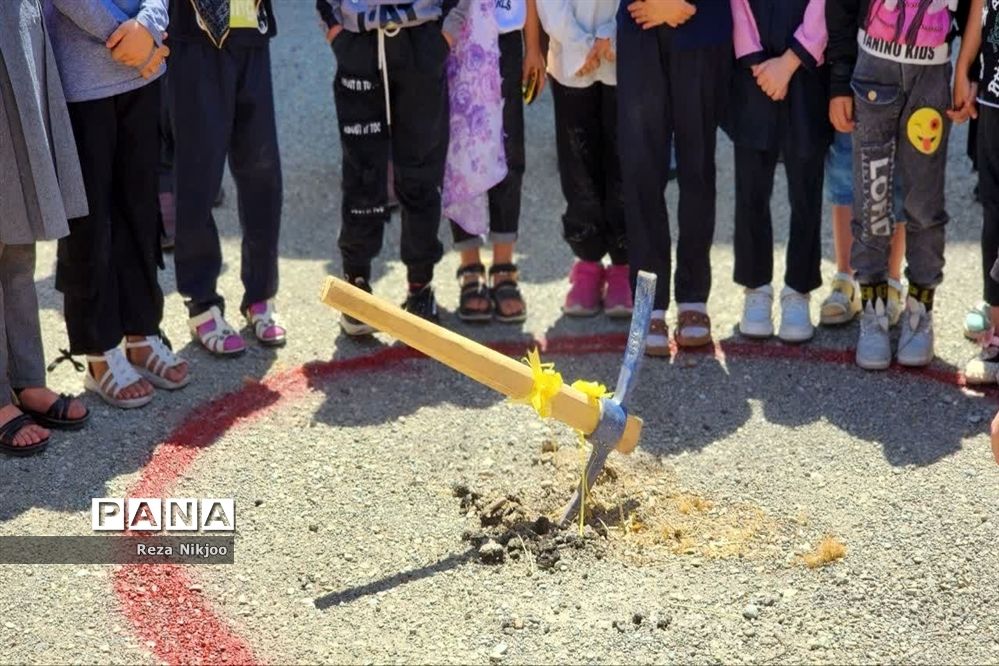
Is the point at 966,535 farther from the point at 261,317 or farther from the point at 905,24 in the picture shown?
the point at 261,317

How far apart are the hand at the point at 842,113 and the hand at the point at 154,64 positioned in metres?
2.48

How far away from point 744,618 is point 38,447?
2.49 metres

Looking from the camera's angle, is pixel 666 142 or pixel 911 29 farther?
pixel 666 142

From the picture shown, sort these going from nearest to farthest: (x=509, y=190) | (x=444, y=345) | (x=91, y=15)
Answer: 1. (x=444, y=345)
2. (x=91, y=15)
3. (x=509, y=190)

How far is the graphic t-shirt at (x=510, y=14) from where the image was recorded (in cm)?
583

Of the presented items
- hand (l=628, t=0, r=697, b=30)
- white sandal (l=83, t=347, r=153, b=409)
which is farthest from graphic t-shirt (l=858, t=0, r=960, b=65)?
white sandal (l=83, t=347, r=153, b=409)

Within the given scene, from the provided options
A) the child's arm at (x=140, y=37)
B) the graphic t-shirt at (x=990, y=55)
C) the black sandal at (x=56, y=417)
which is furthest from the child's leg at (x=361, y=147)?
the graphic t-shirt at (x=990, y=55)

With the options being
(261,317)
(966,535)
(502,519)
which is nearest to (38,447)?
(261,317)

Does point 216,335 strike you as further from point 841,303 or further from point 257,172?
point 841,303

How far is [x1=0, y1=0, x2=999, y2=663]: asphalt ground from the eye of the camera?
3973 mm

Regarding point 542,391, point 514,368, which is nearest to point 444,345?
point 514,368

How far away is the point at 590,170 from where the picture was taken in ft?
19.8

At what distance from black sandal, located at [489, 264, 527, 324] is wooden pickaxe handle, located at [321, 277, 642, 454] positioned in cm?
→ 188

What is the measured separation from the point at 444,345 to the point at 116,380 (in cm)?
172
